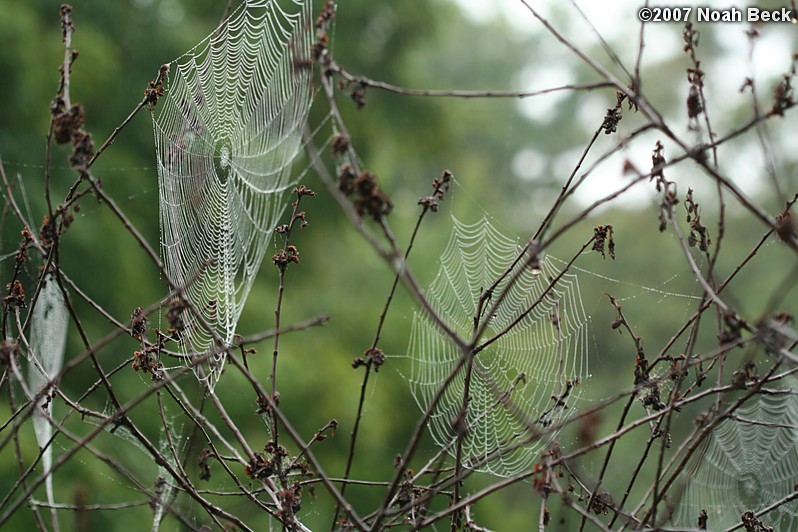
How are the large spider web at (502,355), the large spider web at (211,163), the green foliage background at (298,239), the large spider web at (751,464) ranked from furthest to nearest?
the large spider web at (751,464)
the green foliage background at (298,239)
the large spider web at (211,163)
the large spider web at (502,355)

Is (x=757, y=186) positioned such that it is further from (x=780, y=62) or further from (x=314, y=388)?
(x=314, y=388)

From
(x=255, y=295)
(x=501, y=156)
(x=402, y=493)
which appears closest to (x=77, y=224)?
(x=255, y=295)

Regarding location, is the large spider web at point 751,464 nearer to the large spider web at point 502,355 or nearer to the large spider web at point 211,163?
the large spider web at point 502,355

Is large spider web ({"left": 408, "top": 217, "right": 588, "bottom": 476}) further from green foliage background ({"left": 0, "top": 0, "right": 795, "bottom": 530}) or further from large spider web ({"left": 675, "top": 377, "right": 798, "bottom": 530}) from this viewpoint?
large spider web ({"left": 675, "top": 377, "right": 798, "bottom": 530})

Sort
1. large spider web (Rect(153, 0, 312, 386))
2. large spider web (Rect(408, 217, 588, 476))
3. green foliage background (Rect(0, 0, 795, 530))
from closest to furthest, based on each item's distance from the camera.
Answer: large spider web (Rect(408, 217, 588, 476)) < large spider web (Rect(153, 0, 312, 386)) < green foliage background (Rect(0, 0, 795, 530))

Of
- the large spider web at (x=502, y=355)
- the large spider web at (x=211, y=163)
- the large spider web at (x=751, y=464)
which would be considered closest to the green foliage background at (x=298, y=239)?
the large spider web at (x=502, y=355)

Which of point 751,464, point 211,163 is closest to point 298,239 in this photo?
point 751,464

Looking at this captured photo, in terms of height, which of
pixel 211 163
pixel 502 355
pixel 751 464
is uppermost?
pixel 751 464

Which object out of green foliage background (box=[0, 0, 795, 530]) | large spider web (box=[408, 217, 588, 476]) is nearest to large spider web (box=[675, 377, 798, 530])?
green foliage background (box=[0, 0, 795, 530])

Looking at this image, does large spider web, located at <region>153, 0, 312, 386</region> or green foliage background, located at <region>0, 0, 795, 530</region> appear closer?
large spider web, located at <region>153, 0, 312, 386</region>

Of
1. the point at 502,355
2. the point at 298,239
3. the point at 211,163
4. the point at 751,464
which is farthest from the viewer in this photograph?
the point at 298,239

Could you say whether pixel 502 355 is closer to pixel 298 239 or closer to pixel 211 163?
pixel 211 163

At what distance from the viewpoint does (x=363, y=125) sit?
11.0 meters

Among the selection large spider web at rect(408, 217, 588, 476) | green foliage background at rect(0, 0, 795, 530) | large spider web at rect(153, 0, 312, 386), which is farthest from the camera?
green foliage background at rect(0, 0, 795, 530)
